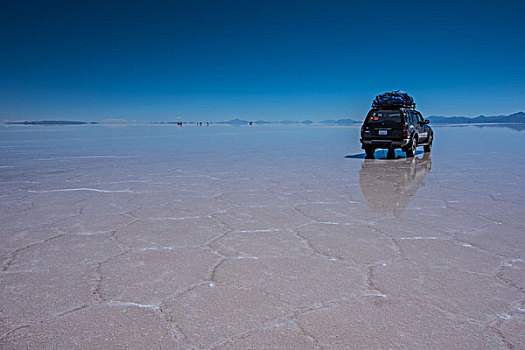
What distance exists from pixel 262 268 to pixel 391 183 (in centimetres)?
499

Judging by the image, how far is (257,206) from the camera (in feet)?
17.1

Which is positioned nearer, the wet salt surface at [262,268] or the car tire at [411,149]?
the wet salt surface at [262,268]

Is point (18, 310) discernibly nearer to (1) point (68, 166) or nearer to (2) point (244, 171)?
(2) point (244, 171)

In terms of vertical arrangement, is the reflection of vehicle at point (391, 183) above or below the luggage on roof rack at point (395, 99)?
below

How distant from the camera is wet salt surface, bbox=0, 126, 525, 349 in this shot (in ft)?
7.00

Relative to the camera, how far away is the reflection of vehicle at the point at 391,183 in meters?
5.36

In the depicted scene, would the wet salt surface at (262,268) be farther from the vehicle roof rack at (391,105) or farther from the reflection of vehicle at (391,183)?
the vehicle roof rack at (391,105)

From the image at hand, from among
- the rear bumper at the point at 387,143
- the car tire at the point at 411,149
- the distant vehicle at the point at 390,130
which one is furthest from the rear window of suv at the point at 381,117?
the car tire at the point at 411,149

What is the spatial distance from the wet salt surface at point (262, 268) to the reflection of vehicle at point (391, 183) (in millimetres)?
83

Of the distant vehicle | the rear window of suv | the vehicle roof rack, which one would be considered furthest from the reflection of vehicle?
the vehicle roof rack

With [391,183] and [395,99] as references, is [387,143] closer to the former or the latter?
[395,99]

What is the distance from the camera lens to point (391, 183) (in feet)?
23.7

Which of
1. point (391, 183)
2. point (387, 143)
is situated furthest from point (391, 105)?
point (391, 183)

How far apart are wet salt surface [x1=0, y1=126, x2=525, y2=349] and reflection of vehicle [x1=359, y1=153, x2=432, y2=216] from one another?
83mm
